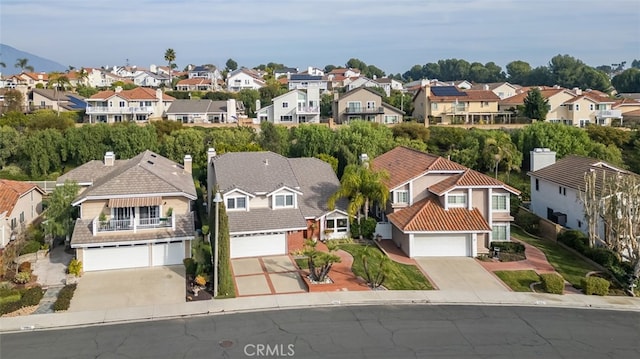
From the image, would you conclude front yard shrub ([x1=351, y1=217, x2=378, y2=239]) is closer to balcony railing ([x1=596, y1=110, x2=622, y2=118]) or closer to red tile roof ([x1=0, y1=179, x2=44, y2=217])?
red tile roof ([x1=0, y1=179, x2=44, y2=217])

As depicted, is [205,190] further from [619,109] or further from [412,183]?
[619,109]

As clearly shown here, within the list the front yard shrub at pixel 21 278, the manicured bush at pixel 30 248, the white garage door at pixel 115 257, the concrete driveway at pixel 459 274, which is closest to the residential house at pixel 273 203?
the white garage door at pixel 115 257

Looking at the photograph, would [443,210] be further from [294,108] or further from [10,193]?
[294,108]

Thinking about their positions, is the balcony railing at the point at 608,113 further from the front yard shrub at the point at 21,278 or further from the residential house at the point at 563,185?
the front yard shrub at the point at 21,278

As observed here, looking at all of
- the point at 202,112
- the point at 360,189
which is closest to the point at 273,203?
the point at 360,189

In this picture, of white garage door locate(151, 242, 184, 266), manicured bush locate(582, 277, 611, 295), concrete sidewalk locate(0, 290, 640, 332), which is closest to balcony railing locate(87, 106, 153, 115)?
white garage door locate(151, 242, 184, 266)

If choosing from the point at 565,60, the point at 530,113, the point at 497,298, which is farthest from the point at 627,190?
the point at 565,60

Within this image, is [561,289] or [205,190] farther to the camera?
[205,190]
